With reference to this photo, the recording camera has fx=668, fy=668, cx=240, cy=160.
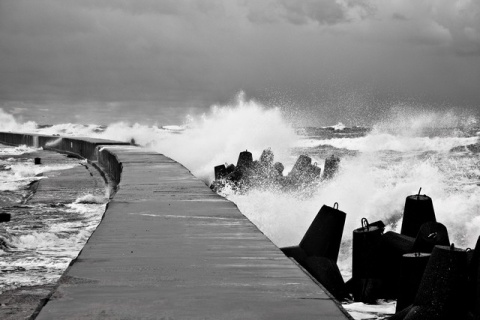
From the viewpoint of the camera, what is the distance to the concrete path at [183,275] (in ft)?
8.25

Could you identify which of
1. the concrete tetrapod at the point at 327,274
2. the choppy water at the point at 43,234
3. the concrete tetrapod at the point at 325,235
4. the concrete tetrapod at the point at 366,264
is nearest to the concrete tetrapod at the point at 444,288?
the concrete tetrapod at the point at 327,274

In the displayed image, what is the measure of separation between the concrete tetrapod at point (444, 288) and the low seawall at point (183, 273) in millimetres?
894

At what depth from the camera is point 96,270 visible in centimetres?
319

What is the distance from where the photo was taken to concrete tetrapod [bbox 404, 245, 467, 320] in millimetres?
3820

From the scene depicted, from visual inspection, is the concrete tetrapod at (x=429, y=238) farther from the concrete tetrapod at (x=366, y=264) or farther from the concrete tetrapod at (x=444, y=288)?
the concrete tetrapod at (x=444, y=288)

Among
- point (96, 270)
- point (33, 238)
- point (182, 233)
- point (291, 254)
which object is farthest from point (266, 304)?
point (33, 238)

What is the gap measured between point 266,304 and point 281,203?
31.2 feet

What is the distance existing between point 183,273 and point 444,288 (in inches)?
63.2

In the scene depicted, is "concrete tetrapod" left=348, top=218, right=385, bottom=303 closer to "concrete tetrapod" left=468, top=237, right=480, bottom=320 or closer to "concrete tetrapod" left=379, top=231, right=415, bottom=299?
"concrete tetrapod" left=379, top=231, right=415, bottom=299

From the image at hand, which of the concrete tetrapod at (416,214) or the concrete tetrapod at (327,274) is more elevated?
the concrete tetrapod at (416,214)

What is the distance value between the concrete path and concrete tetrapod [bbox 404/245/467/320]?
903 mm

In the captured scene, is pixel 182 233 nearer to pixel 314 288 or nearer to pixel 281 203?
pixel 314 288

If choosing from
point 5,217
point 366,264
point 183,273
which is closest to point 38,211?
point 5,217

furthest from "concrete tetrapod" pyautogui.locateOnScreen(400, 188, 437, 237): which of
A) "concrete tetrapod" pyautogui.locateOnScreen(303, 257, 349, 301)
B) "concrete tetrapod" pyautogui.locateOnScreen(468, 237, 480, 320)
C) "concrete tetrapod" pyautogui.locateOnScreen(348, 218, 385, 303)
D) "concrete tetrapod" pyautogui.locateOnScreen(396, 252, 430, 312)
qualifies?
"concrete tetrapod" pyautogui.locateOnScreen(468, 237, 480, 320)
